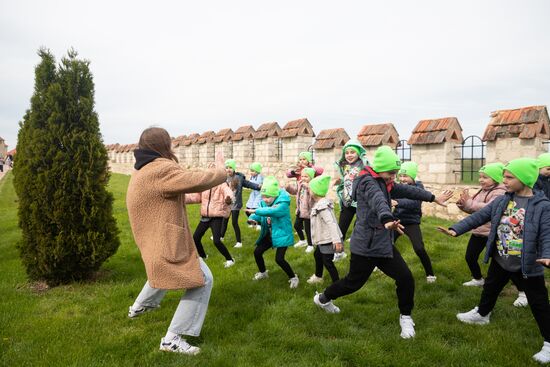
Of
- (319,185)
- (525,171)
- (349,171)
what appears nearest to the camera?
(525,171)

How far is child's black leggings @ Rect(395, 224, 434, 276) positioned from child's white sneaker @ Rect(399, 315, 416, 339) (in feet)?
4.93

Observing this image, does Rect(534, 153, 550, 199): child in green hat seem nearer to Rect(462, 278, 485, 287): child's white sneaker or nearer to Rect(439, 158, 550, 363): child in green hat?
Rect(462, 278, 485, 287): child's white sneaker

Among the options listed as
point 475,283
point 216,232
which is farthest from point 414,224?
point 216,232

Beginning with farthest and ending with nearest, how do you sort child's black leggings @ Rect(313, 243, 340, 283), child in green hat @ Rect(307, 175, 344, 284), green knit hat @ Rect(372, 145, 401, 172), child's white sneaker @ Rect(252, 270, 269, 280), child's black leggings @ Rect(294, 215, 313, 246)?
child's black leggings @ Rect(294, 215, 313, 246) → child's white sneaker @ Rect(252, 270, 269, 280) → child's black leggings @ Rect(313, 243, 340, 283) → child in green hat @ Rect(307, 175, 344, 284) → green knit hat @ Rect(372, 145, 401, 172)

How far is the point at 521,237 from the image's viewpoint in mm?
3293

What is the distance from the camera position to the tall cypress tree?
15.4 feet

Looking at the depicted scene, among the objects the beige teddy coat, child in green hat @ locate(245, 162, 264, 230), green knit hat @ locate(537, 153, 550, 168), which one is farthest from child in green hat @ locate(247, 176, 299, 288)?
green knit hat @ locate(537, 153, 550, 168)

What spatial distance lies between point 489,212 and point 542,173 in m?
1.98

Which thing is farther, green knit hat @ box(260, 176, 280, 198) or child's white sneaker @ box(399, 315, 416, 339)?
green knit hat @ box(260, 176, 280, 198)

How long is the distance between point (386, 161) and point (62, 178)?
3.91 metres

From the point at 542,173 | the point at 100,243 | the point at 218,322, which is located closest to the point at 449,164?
the point at 542,173

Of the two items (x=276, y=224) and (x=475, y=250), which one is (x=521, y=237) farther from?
(x=276, y=224)

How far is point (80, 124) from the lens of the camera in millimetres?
4902

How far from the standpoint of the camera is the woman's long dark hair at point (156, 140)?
10.0 ft
